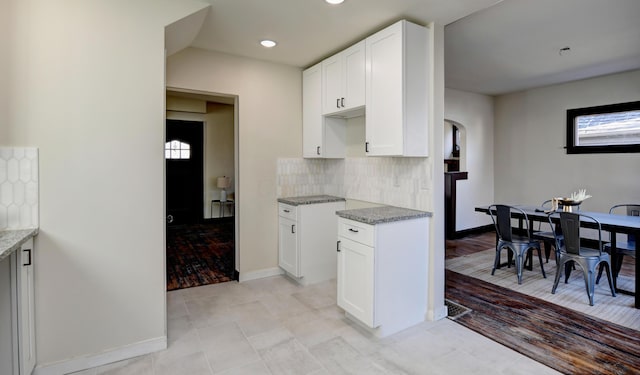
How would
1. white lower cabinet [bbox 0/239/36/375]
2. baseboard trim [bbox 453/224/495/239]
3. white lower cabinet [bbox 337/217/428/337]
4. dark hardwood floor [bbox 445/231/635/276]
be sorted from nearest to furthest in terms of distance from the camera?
white lower cabinet [bbox 0/239/36/375] → white lower cabinet [bbox 337/217/428/337] → dark hardwood floor [bbox 445/231/635/276] → baseboard trim [bbox 453/224/495/239]

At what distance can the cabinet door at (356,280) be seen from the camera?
2.48 meters

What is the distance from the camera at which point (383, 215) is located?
8.64 ft

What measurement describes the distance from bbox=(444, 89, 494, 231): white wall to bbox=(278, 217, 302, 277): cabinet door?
3.63 metres

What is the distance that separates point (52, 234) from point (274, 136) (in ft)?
7.62

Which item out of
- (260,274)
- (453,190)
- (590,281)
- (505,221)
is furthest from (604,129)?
(260,274)

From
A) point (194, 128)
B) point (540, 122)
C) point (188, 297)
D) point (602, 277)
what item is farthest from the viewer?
point (194, 128)

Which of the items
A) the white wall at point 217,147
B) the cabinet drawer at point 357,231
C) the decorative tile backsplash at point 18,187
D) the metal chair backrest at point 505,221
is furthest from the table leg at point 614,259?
the white wall at point 217,147

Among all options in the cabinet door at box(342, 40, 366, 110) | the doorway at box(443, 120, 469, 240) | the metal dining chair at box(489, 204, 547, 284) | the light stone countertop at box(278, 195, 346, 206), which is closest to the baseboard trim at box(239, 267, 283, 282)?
the light stone countertop at box(278, 195, 346, 206)

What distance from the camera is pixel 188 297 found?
10.8ft

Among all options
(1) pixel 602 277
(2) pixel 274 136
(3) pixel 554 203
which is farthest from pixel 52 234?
(1) pixel 602 277

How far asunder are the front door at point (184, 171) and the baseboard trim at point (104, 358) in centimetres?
502

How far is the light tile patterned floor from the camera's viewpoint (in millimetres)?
2129

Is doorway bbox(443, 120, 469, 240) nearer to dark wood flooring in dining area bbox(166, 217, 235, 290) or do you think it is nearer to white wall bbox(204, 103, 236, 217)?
dark wood flooring in dining area bbox(166, 217, 235, 290)

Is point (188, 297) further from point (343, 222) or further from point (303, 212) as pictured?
point (343, 222)
